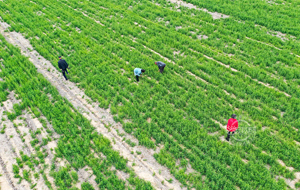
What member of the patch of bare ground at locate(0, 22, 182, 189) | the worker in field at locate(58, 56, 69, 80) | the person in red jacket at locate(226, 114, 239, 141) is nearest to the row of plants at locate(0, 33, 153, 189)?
the patch of bare ground at locate(0, 22, 182, 189)

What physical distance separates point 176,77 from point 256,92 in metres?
3.86

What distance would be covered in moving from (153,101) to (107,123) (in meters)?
2.30

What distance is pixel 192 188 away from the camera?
22.6 feet

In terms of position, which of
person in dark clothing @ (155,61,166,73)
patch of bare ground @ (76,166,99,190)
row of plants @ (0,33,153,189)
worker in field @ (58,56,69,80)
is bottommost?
patch of bare ground @ (76,166,99,190)

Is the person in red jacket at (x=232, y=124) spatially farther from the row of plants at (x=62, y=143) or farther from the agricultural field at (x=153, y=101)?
the row of plants at (x=62, y=143)

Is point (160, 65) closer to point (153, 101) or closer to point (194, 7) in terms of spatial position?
point (153, 101)

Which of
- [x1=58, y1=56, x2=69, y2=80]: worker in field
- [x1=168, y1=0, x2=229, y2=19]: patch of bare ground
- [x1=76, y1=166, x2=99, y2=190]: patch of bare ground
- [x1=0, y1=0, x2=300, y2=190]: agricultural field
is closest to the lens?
[x1=76, y1=166, x2=99, y2=190]: patch of bare ground

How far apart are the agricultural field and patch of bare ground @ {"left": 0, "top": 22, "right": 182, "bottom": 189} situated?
0.14 ft

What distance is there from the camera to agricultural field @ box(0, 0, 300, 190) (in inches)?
286

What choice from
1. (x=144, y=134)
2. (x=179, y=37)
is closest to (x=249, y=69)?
(x=179, y=37)

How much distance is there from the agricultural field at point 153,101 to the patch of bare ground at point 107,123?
0.14 ft

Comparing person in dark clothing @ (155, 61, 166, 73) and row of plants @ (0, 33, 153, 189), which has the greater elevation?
person in dark clothing @ (155, 61, 166, 73)

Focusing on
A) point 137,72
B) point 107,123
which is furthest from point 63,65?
point 107,123

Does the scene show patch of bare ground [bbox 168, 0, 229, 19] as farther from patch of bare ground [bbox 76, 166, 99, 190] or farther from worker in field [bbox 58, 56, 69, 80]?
patch of bare ground [bbox 76, 166, 99, 190]
